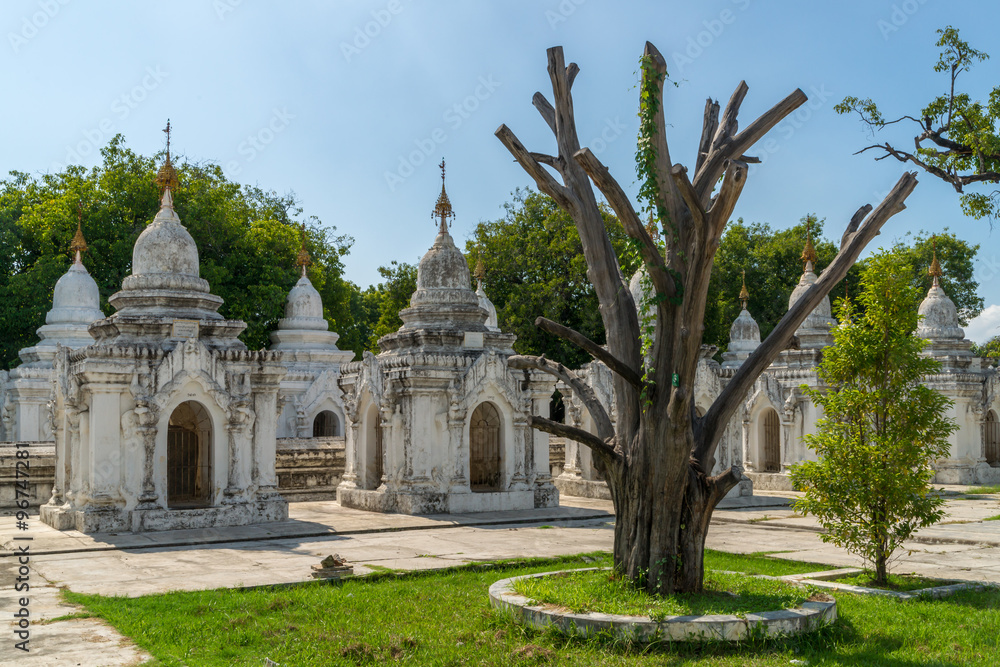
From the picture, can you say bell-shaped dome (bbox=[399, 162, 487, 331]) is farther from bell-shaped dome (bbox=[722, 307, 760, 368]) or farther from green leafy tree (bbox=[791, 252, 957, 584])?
bell-shaped dome (bbox=[722, 307, 760, 368])

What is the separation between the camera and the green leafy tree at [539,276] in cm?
3362

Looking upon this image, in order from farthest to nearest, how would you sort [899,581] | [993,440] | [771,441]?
[993,440] < [771,441] < [899,581]

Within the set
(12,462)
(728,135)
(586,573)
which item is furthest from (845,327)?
(12,462)

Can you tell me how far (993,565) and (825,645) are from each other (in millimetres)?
5651

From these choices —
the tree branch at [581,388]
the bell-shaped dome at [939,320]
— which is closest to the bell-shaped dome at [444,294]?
the tree branch at [581,388]

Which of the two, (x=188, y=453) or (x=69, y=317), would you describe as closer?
(x=188, y=453)

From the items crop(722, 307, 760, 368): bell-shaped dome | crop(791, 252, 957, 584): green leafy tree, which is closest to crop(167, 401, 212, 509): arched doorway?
crop(791, 252, 957, 584): green leafy tree

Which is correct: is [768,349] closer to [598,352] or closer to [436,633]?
[598,352]

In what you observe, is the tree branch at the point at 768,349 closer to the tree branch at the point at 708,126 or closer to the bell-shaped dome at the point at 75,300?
the tree branch at the point at 708,126

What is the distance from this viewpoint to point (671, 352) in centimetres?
810

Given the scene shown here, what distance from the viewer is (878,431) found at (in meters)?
9.98

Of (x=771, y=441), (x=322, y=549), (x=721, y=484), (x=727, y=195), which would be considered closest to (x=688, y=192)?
(x=727, y=195)

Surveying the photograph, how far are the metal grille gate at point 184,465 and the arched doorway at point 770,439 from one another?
49.4ft

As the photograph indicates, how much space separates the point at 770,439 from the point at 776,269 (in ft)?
50.4
